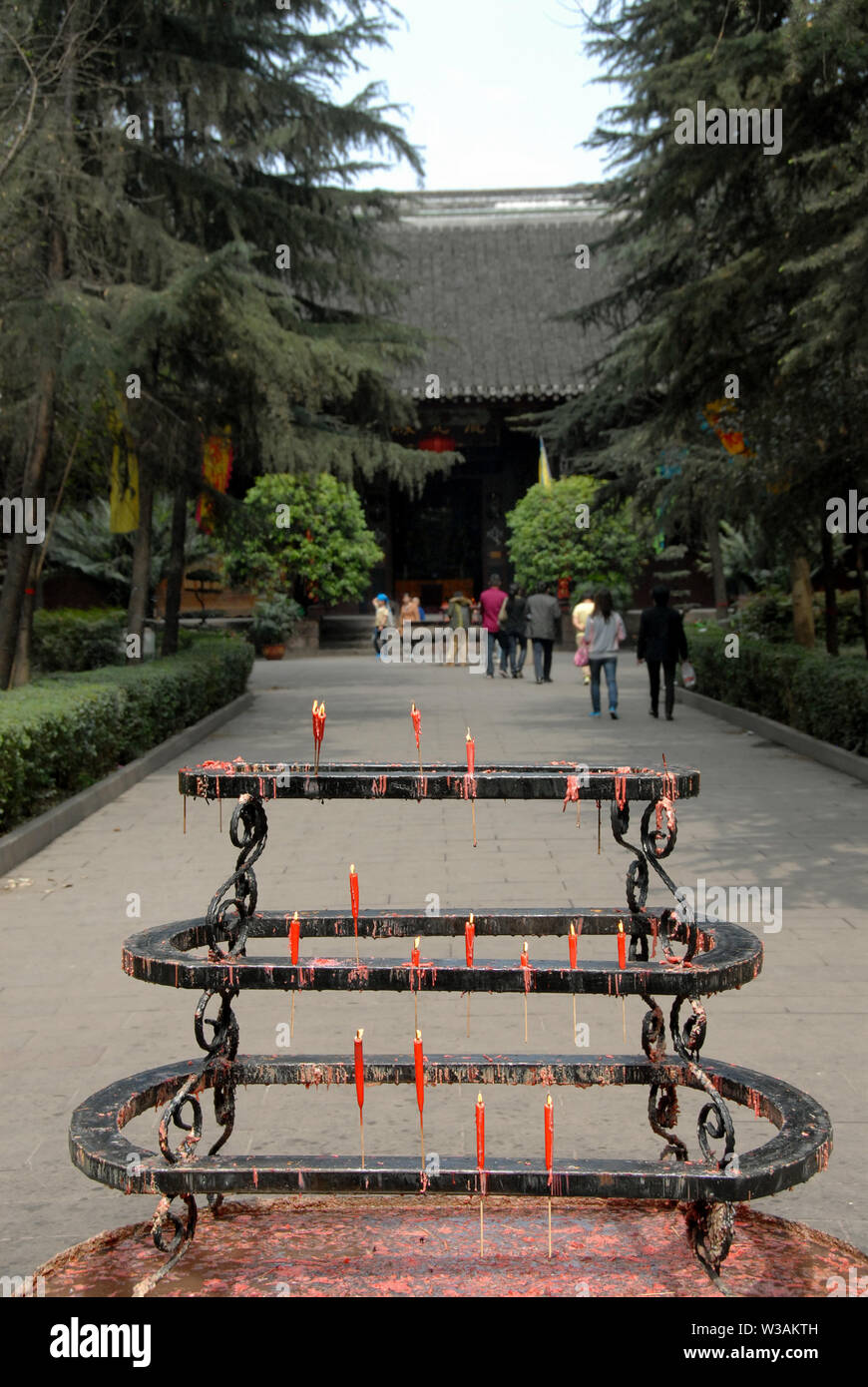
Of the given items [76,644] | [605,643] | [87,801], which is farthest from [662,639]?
[76,644]

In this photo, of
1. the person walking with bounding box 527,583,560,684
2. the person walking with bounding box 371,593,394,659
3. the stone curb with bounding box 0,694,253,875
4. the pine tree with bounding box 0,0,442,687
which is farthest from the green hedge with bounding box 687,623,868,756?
the person walking with bounding box 371,593,394,659

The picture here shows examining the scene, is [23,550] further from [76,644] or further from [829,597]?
[829,597]

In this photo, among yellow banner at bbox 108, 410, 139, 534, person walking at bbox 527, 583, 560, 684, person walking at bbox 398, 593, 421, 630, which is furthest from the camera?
person walking at bbox 398, 593, 421, 630

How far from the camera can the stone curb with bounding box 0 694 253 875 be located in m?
8.88

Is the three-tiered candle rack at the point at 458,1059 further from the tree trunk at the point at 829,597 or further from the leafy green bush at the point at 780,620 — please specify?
the leafy green bush at the point at 780,620

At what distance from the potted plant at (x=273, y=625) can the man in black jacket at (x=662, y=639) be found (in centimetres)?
1468

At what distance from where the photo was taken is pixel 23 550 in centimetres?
1331

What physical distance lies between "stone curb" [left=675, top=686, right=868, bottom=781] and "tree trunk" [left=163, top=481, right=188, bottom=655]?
705cm

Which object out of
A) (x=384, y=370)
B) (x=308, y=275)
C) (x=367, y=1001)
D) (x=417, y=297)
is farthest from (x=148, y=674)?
(x=417, y=297)

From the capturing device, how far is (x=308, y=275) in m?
17.4

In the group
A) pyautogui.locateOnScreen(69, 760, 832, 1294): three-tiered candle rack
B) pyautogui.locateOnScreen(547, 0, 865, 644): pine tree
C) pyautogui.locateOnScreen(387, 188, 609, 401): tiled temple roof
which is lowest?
pyautogui.locateOnScreen(69, 760, 832, 1294): three-tiered candle rack

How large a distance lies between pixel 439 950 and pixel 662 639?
10917 mm

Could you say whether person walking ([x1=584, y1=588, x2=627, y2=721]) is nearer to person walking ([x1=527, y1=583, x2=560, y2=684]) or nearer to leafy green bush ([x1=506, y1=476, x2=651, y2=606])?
person walking ([x1=527, y1=583, x2=560, y2=684])

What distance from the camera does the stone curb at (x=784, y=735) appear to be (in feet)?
40.8
